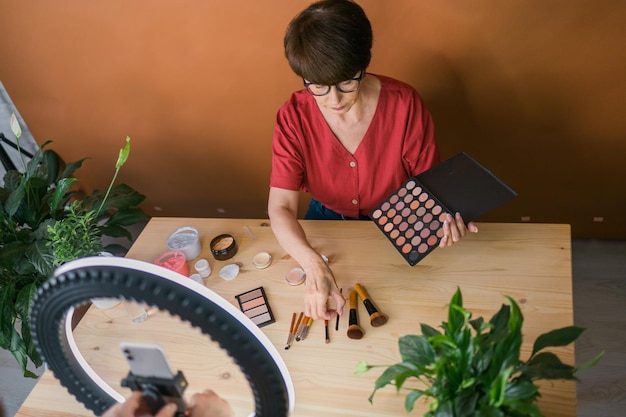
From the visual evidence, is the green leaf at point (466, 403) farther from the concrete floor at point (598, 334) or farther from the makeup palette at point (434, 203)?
the concrete floor at point (598, 334)

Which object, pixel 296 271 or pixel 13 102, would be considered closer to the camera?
pixel 296 271

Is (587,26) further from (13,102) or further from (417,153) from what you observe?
(13,102)

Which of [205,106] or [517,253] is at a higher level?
[205,106]

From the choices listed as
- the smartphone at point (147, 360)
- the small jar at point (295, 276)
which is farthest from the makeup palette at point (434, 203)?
the smartphone at point (147, 360)

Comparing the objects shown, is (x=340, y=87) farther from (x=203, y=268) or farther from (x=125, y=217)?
A: (x=125, y=217)

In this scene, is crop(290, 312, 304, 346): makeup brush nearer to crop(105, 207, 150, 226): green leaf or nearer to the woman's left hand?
the woman's left hand

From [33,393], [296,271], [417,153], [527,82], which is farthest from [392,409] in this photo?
[527,82]

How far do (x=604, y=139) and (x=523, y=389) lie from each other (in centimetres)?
135

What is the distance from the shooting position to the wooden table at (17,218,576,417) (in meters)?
1.01

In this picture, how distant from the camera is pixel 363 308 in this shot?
1.19 metres

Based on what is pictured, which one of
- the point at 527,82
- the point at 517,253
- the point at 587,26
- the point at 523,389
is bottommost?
the point at 517,253

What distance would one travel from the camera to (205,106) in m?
1.98

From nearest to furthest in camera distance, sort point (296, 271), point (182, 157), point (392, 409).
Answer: point (392, 409), point (296, 271), point (182, 157)

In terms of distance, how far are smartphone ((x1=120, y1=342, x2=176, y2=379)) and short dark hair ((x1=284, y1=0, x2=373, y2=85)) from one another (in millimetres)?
824
